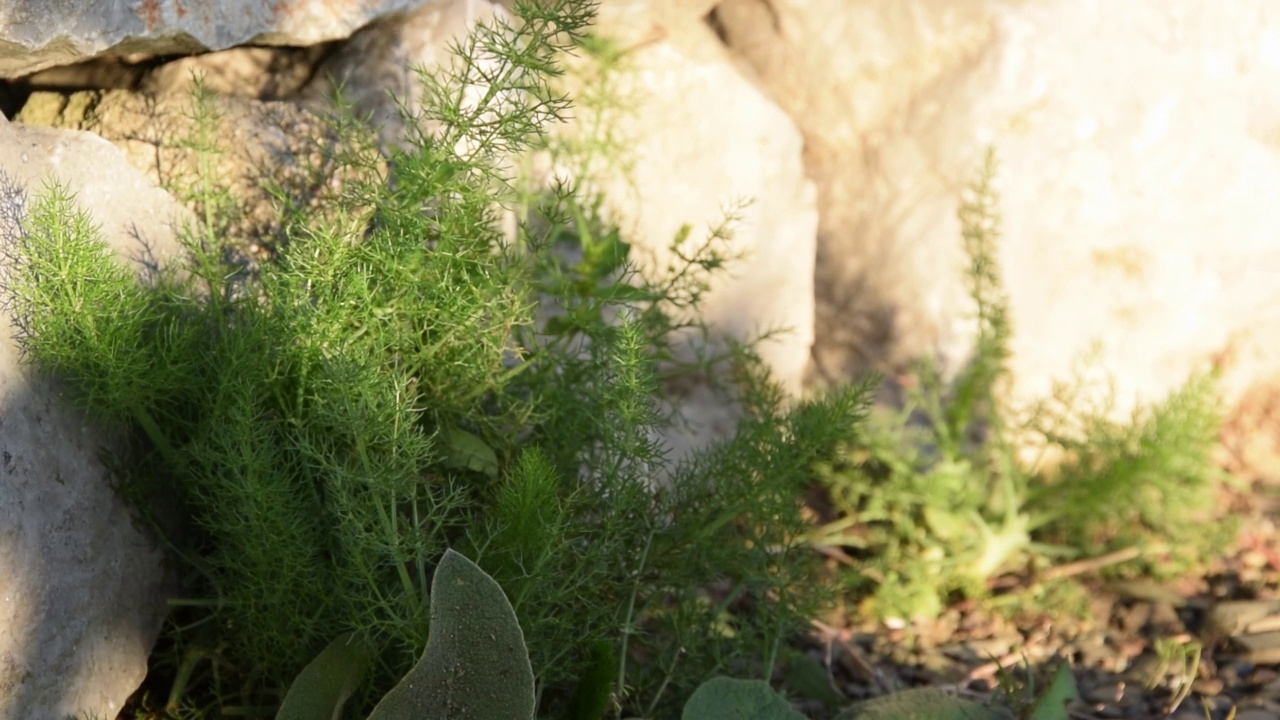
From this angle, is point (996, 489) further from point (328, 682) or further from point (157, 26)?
point (157, 26)

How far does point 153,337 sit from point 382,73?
0.65 meters

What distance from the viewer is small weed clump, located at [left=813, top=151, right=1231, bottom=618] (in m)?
2.39

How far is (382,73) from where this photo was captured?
6.63ft

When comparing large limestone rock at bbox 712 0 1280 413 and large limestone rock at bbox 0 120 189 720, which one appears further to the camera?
large limestone rock at bbox 712 0 1280 413

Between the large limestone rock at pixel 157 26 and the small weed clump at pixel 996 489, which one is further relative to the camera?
the small weed clump at pixel 996 489

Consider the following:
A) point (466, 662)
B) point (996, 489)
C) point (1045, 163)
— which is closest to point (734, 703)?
point (466, 662)

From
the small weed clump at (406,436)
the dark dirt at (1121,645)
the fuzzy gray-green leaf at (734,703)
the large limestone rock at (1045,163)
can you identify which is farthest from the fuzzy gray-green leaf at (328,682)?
the large limestone rock at (1045,163)

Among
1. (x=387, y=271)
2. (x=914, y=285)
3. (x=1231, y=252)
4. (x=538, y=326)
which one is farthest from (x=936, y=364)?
(x=387, y=271)

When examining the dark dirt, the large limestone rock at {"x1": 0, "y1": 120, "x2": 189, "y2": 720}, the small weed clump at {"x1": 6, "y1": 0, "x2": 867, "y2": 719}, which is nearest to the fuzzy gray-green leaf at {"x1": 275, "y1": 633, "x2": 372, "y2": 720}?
the small weed clump at {"x1": 6, "y1": 0, "x2": 867, "y2": 719}

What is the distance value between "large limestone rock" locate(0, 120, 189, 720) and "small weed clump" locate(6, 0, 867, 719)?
42mm

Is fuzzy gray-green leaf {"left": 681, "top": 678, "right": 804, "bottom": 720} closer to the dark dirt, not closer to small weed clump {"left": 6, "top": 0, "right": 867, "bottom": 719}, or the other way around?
small weed clump {"left": 6, "top": 0, "right": 867, "bottom": 719}

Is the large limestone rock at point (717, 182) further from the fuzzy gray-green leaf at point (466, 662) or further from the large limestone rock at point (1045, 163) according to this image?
the fuzzy gray-green leaf at point (466, 662)

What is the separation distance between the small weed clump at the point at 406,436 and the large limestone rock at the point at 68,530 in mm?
42

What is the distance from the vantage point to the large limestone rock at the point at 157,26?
1554 mm
